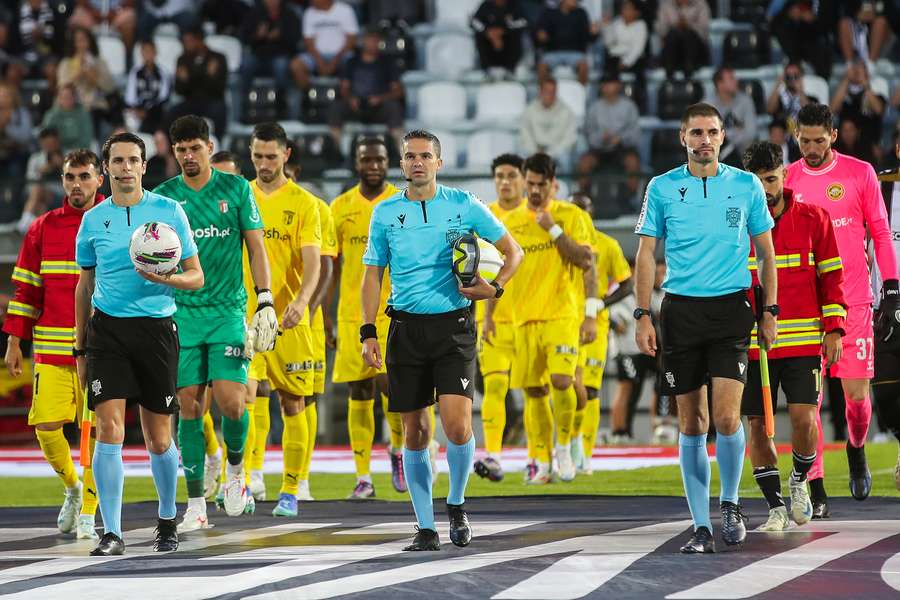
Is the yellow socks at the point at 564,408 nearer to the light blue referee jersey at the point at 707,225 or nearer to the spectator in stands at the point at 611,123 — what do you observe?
the light blue referee jersey at the point at 707,225

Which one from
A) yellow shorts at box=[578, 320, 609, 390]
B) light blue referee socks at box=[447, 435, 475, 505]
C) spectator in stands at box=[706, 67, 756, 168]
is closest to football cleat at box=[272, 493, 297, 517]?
light blue referee socks at box=[447, 435, 475, 505]

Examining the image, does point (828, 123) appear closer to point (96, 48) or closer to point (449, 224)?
point (449, 224)

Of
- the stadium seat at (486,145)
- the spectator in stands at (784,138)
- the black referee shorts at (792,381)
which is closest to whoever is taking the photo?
the black referee shorts at (792,381)

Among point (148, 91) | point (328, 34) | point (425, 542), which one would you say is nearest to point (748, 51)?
point (328, 34)

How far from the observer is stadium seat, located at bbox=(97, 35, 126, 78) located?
70.9 feet

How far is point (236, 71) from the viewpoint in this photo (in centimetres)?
2127

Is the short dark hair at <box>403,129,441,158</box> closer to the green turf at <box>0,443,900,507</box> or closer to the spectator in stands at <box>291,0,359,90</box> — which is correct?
the green turf at <box>0,443,900,507</box>

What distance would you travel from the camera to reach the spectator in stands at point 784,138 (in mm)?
18047

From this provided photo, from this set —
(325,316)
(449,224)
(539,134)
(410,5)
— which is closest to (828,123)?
(449,224)

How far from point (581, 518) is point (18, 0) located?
16.6 m

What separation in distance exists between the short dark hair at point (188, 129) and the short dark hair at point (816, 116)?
3.57 metres

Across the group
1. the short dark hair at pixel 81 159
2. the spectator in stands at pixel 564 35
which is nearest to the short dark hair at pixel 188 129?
the short dark hair at pixel 81 159

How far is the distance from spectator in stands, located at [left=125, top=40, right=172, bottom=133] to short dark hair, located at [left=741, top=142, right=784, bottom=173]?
1286 centimetres

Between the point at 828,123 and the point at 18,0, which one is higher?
the point at 18,0
